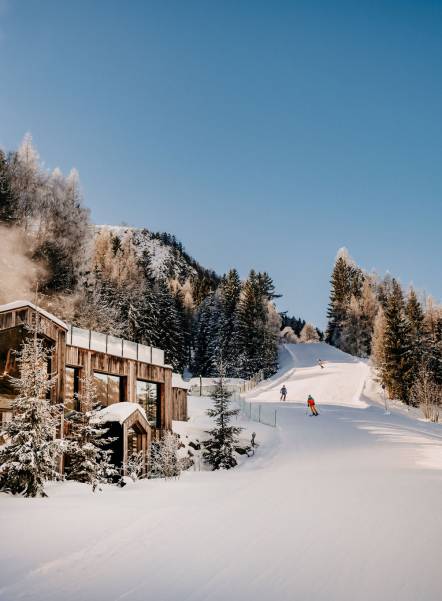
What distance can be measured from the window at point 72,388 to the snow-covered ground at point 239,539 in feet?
22.6

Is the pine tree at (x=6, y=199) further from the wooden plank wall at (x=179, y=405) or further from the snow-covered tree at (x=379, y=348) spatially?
the snow-covered tree at (x=379, y=348)

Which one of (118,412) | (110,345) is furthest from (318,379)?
(118,412)

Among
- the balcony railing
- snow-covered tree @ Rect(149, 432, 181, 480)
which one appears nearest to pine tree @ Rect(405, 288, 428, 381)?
the balcony railing

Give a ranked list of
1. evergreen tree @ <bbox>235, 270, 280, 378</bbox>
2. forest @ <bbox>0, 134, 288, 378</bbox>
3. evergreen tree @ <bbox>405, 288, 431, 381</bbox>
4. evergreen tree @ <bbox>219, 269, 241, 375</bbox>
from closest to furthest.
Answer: forest @ <bbox>0, 134, 288, 378</bbox> → evergreen tree @ <bbox>405, 288, 431, 381</bbox> → evergreen tree @ <bbox>235, 270, 280, 378</bbox> → evergreen tree @ <bbox>219, 269, 241, 375</bbox>

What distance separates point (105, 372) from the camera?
20.6m

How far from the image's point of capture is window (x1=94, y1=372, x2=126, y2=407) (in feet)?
67.0

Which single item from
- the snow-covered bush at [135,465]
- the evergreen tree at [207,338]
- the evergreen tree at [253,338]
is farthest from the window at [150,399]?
the evergreen tree at [207,338]

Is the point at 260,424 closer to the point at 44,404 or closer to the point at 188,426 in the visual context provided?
the point at 188,426

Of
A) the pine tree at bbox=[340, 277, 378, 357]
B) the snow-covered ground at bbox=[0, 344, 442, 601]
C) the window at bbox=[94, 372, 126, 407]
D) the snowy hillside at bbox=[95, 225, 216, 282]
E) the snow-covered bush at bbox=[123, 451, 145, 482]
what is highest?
the snowy hillside at bbox=[95, 225, 216, 282]

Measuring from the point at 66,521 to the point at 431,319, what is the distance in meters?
70.8

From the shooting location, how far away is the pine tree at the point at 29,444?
32.3 feet

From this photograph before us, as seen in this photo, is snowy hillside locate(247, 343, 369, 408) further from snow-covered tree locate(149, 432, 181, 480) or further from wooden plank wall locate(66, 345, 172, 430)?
snow-covered tree locate(149, 432, 181, 480)

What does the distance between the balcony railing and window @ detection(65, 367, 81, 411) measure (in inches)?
43.1

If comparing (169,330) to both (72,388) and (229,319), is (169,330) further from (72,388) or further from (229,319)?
(72,388)
